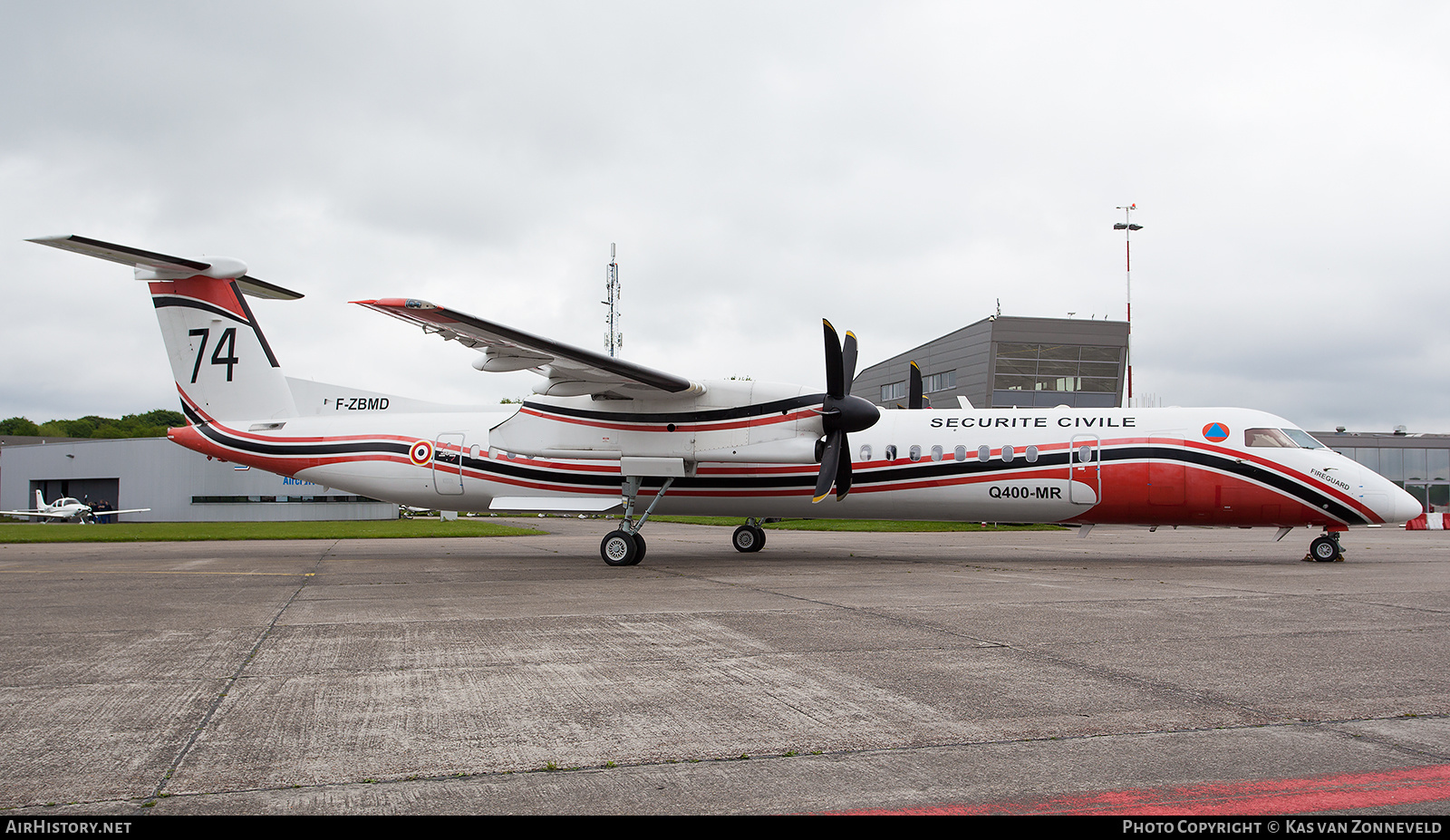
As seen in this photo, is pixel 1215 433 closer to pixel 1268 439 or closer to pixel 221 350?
pixel 1268 439

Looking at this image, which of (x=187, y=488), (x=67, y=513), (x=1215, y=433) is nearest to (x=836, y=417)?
(x=1215, y=433)

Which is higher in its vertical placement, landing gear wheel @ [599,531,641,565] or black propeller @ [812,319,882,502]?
black propeller @ [812,319,882,502]

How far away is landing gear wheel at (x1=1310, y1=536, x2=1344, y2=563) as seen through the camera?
614 inches

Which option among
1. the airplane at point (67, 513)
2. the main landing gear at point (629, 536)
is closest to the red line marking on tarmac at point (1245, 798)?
the main landing gear at point (629, 536)

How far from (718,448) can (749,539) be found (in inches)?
169

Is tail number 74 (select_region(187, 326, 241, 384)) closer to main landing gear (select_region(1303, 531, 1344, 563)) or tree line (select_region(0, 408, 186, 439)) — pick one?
main landing gear (select_region(1303, 531, 1344, 563))

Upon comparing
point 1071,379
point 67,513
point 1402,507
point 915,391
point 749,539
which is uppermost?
point 1071,379

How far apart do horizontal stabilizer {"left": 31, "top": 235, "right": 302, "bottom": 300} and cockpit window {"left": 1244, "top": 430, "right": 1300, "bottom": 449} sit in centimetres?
1912

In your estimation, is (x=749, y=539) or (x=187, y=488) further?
(x=187, y=488)

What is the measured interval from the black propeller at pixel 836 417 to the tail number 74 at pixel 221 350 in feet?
39.4

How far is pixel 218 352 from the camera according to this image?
57.2 ft

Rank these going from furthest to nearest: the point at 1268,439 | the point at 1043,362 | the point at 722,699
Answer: the point at 1043,362
the point at 1268,439
the point at 722,699

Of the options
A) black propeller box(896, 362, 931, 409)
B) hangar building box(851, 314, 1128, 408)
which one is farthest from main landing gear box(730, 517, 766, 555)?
hangar building box(851, 314, 1128, 408)

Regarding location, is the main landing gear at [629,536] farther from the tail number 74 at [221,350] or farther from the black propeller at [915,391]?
the tail number 74 at [221,350]
